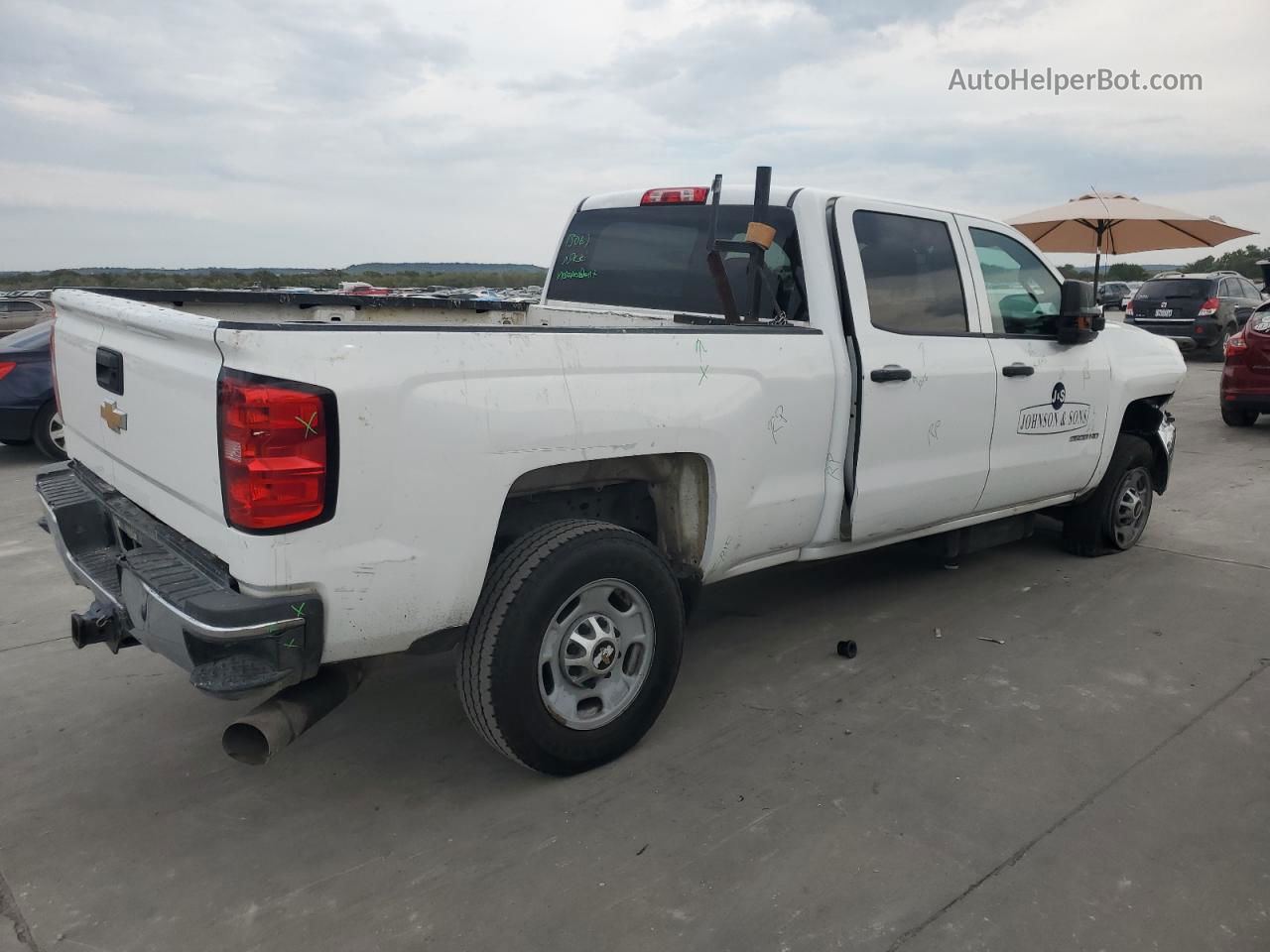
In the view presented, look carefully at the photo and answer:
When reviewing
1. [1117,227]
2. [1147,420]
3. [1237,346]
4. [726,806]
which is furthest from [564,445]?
[1117,227]

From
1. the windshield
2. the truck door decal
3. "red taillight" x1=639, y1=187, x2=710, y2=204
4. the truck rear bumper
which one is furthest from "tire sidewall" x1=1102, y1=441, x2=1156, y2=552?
the windshield

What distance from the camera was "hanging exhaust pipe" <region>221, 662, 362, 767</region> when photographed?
8.96ft

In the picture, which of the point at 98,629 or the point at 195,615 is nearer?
the point at 195,615

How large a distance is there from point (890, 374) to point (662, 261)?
1.21 meters

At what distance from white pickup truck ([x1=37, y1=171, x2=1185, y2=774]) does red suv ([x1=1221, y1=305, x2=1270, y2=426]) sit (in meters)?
6.37

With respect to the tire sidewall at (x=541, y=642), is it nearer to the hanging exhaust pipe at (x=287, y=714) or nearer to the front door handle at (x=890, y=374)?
the hanging exhaust pipe at (x=287, y=714)

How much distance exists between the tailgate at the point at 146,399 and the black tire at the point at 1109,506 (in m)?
4.88

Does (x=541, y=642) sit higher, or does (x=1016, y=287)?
(x=1016, y=287)

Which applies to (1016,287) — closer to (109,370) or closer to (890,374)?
(890,374)

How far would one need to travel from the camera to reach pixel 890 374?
13.1 ft

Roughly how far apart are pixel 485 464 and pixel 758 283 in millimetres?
1707

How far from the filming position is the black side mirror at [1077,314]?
15.6 feet

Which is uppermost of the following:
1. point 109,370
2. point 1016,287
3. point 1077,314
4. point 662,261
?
point 662,261

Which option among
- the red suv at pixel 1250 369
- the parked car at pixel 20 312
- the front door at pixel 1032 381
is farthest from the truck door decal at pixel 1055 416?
the parked car at pixel 20 312
